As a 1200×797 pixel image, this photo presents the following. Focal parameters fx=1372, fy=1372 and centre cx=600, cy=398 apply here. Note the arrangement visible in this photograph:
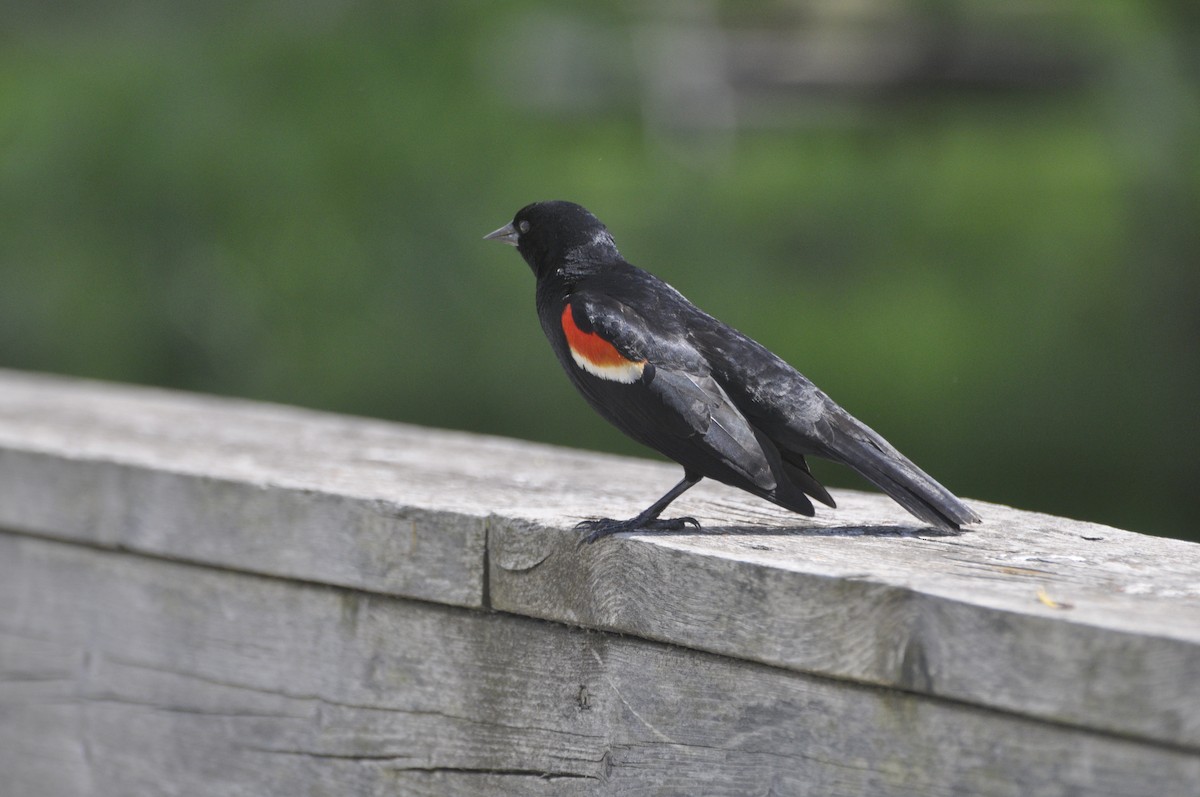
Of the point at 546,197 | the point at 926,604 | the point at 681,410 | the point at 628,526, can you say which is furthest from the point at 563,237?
the point at 546,197

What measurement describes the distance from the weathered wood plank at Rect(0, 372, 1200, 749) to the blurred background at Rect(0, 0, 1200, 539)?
3668 millimetres

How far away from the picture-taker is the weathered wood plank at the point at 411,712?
1.40 meters

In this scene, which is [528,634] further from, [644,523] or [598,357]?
[598,357]

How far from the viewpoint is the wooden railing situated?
4.36ft

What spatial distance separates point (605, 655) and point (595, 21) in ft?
36.9

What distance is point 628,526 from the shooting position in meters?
1.78

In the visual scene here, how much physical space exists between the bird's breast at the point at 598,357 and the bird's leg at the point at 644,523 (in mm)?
167

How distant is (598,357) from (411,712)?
57 cm

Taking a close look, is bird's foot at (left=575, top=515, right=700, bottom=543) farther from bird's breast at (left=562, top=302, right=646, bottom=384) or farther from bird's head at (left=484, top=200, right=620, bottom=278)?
bird's head at (left=484, top=200, right=620, bottom=278)

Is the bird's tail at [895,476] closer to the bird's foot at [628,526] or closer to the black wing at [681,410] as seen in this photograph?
the black wing at [681,410]

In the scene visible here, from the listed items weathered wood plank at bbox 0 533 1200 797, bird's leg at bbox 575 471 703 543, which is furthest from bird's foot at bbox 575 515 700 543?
weathered wood plank at bbox 0 533 1200 797

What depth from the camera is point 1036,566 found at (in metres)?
1.62

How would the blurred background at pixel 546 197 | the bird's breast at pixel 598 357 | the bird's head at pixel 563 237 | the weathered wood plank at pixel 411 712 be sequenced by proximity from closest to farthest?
the weathered wood plank at pixel 411 712
the bird's breast at pixel 598 357
the bird's head at pixel 563 237
the blurred background at pixel 546 197

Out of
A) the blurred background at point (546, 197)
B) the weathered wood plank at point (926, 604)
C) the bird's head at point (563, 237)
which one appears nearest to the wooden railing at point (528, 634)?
the weathered wood plank at point (926, 604)
